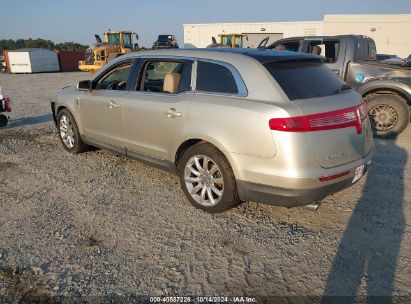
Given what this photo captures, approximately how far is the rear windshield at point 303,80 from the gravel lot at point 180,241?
1.29 meters

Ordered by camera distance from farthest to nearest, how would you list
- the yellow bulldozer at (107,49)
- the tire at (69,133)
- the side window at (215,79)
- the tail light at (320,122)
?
the yellow bulldozer at (107,49) → the tire at (69,133) → the side window at (215,79) → the tail light at (320,122)

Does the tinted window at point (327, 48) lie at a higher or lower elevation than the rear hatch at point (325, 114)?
higher

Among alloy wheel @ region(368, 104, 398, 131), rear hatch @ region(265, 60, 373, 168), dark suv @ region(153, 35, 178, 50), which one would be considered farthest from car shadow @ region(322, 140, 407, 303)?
dark suv @ region(153, 35, 178, 50)

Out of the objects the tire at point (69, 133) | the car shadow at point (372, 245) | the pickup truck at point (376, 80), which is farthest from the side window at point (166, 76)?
the pickup truck at point (376, 80)

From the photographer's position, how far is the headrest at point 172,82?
12.5 ft

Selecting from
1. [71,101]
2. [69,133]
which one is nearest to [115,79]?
[71,101]

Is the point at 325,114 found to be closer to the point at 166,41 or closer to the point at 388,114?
the point at 388,114

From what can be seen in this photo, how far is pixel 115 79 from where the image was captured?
17.1ft

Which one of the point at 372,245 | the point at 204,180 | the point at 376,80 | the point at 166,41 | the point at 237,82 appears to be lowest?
the point at 372,245

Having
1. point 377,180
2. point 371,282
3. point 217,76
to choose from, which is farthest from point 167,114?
point 377,180

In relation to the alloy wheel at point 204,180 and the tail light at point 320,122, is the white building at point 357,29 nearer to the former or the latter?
the tail light at point 320,122

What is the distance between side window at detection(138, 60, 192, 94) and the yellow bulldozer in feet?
58.4

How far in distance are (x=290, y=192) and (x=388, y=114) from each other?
4517 mm

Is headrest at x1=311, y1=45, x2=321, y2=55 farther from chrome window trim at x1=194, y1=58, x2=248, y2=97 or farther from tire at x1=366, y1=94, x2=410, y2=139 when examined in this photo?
chrome window trim at x1=194, y1=58, x2=248, y2=97
